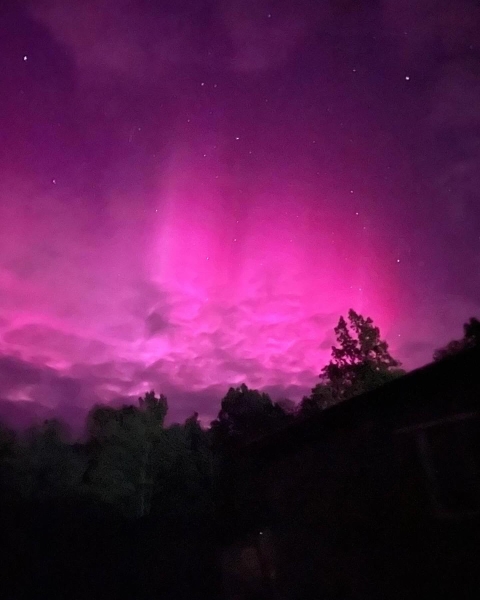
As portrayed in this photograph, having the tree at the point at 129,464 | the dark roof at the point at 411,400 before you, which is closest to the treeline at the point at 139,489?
the tree at the point at 129,464

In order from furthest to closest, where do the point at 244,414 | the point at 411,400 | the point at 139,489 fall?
1. the point at 244,414
2. the point at 139,489
3. the point at 411,400

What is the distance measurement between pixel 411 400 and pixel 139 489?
32277 mm

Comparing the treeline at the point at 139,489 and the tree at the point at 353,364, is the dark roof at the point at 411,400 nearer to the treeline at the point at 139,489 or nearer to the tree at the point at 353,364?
the treeline at the point at 139,489

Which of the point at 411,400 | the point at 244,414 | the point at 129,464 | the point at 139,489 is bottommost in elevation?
the point at 411,400

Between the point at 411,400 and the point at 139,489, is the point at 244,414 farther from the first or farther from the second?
the point at 411,400

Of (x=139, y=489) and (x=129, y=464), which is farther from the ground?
(x=129, y=464)

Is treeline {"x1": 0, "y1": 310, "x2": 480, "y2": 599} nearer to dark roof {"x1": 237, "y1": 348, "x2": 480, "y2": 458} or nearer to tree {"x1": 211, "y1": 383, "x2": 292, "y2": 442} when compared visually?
tree {"x1": 211, "y1": 383, "x2": 292, "y2": 442}

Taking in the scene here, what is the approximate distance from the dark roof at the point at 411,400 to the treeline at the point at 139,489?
6.51 meters

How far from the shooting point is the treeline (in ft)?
64.9

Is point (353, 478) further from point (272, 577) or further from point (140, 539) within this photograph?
point (140, 539)

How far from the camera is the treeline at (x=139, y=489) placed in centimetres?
→ 1978

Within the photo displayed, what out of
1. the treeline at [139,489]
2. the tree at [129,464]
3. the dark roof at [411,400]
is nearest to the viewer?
the dark roof at [411,400]

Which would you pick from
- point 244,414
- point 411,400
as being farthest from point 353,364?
point 411,400

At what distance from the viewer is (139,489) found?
36688 mm
